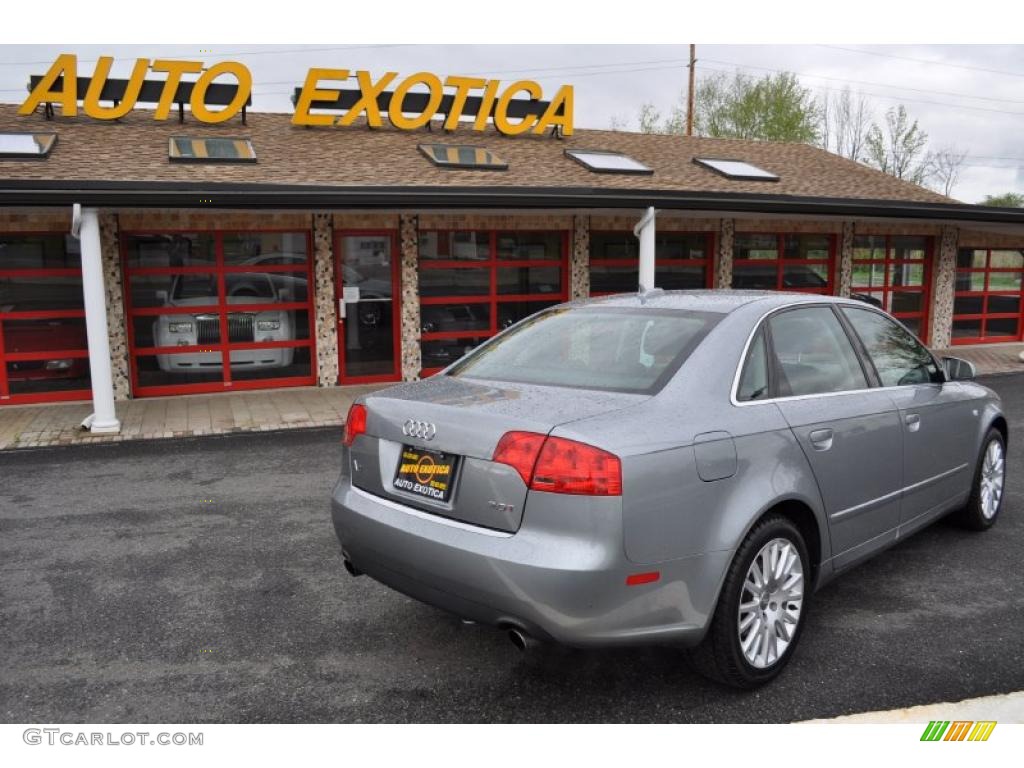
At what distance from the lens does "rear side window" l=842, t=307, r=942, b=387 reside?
4.36 metres

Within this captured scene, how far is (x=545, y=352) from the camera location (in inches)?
155

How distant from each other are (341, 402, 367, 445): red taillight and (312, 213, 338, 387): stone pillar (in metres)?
8.83

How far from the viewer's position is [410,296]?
12.8 metres

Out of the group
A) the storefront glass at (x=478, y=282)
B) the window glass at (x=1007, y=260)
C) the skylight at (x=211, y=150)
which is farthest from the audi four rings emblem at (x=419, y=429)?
the window glass at (x=1007, y=260)

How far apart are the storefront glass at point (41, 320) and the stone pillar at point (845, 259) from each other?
13.0 metres

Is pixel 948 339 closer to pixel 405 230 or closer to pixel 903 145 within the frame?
pixel 405 230

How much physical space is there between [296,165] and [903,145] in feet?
115

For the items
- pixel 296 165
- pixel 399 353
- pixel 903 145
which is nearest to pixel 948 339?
pixel 399 353

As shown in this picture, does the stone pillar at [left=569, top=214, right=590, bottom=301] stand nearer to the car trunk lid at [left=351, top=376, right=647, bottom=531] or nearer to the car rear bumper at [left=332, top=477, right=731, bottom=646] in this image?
the car trunk lid at [left=351, top=376, right=647, bottom=531]

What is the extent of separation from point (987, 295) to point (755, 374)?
55.6 feet

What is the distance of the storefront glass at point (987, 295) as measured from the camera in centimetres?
1750

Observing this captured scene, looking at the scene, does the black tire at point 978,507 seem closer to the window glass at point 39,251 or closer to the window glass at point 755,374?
the window glass at point 755,374

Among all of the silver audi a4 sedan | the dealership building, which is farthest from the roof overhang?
the silver audi a4 sedan

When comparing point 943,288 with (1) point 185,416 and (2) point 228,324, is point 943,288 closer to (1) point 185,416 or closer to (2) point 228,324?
(2) point 228,324
